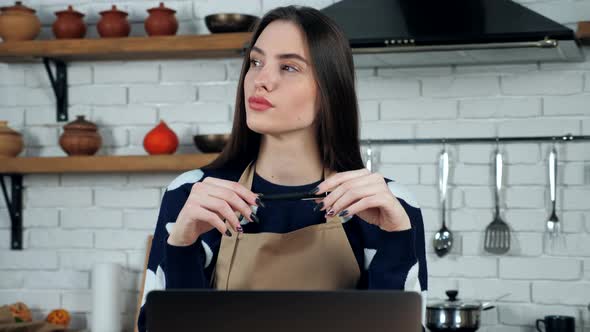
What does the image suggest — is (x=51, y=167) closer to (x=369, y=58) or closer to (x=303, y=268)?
(x=369, y=58)

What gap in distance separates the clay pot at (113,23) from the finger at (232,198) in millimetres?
2308

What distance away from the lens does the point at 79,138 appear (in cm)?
338

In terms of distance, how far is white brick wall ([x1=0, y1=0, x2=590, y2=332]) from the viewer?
126 inches

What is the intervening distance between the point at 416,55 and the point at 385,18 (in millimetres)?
183

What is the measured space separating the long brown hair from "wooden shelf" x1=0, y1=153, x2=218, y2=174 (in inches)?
65.2

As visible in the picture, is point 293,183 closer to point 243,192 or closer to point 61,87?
point 243,192

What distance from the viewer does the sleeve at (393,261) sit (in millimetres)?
1354

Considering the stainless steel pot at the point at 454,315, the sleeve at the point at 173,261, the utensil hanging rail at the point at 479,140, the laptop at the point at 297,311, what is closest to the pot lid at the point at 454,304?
the stainless steel pot at the point at 454,315

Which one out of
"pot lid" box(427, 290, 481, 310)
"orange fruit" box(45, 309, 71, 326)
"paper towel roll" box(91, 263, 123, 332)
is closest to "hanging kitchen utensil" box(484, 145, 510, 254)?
"pot lid" box(427, 290, 481, 310)

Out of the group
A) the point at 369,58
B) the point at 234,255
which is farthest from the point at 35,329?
the point at 234,255

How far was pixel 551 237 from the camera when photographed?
3.21 metres

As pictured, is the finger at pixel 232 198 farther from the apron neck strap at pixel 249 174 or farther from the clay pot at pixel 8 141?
the clay pot at pixel 8 141

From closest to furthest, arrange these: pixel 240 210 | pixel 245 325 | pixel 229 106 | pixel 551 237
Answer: pixel 245 325, pixel 240 210, pixel 551 237, pixel 229 106

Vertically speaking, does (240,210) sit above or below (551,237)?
above
